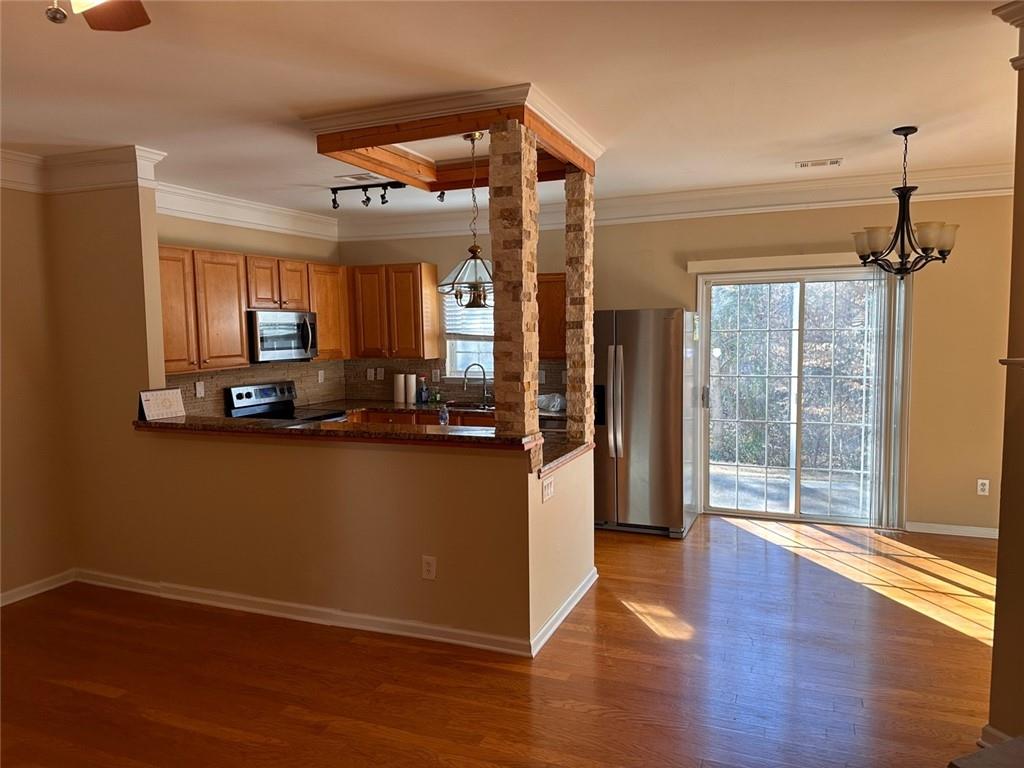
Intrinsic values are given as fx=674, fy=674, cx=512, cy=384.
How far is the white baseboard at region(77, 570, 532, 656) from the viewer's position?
3.28 meters

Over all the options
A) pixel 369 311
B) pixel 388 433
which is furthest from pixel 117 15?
pixel 369 311

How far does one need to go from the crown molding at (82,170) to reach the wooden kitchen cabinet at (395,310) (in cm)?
241

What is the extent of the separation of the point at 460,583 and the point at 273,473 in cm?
121

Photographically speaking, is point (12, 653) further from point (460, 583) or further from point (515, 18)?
point (515, 18)

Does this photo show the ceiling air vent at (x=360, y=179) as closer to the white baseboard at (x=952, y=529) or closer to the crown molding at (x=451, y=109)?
the crown molding at (x=451, y=109)

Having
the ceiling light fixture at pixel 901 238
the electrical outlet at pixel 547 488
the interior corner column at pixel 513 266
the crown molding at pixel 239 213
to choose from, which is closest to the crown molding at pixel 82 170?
the crown molding at pixel 239 213

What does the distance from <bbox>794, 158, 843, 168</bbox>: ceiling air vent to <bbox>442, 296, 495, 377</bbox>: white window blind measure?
289 centimetres

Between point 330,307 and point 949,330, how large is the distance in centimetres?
492

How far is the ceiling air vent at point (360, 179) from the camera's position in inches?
178

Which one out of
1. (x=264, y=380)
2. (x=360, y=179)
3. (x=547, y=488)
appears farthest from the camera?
(x=264, y=380)

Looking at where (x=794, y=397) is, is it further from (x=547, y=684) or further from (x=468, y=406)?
(x=547, y=684)

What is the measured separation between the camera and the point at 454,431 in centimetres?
337

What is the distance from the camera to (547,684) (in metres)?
2.93

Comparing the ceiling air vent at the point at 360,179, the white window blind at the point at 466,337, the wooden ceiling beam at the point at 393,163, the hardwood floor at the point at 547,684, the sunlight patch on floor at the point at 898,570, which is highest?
the ceiling air vent at the point at 360,179
